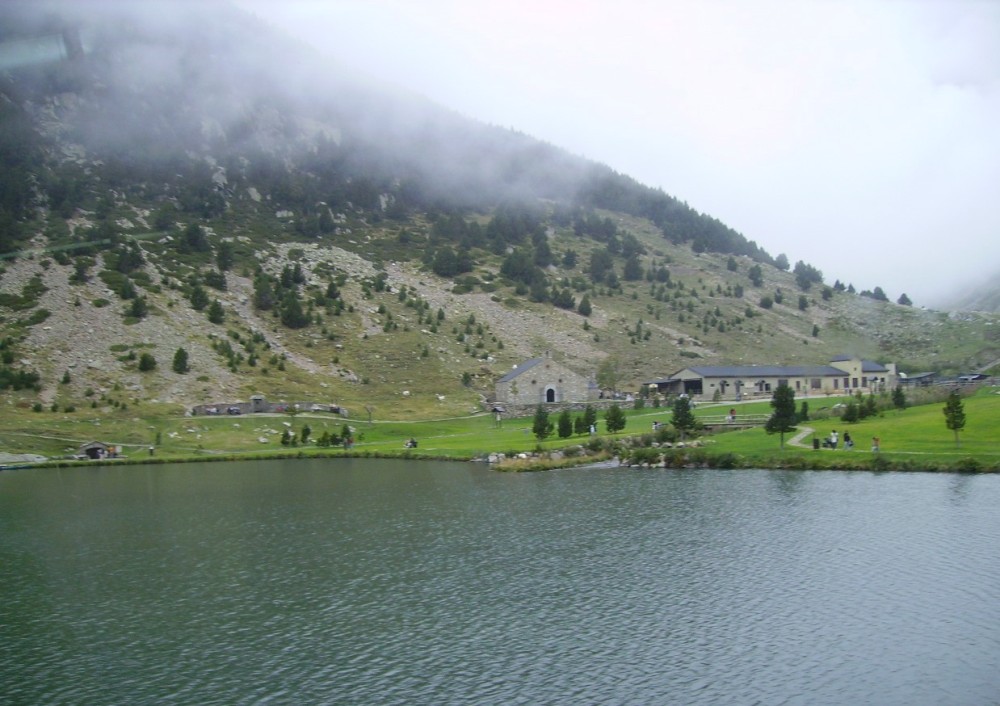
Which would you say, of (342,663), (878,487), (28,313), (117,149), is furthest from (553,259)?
(342,663)

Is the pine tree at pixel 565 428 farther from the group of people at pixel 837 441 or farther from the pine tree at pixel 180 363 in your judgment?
the pine tree at pixel 180 363

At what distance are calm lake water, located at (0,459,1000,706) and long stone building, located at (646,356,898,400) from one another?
59.8 m

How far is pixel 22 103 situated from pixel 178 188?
3617 centimetres

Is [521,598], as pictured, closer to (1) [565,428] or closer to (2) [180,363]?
(1) [565,428]

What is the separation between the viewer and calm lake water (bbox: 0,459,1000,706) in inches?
779

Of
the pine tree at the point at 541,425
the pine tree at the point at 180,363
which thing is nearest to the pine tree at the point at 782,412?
the pine tree at the point at 541,425

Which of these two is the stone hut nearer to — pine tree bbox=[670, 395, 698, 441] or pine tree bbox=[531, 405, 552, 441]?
pine tree bbox=[531, 405, 552, 441]

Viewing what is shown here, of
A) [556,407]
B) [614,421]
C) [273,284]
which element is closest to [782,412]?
[614,421]

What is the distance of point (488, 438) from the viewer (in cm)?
7988

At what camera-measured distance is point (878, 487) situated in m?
44.0

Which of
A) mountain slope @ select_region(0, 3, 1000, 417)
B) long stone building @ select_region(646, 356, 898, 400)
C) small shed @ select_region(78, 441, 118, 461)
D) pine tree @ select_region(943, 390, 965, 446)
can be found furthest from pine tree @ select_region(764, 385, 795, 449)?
small shed @ select_region(78, 441, 118, 461)

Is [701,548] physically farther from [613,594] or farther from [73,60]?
[73,60]

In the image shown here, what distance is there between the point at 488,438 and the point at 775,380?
48.6m

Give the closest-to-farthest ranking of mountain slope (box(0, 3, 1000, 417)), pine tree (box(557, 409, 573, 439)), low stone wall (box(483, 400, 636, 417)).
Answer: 1. pine tree (box(557, 409, 573, 439))
2. low stone wall (box(483, 400, 636, 417))
3. mountain slope (box(0, 3, 1000, 417))
